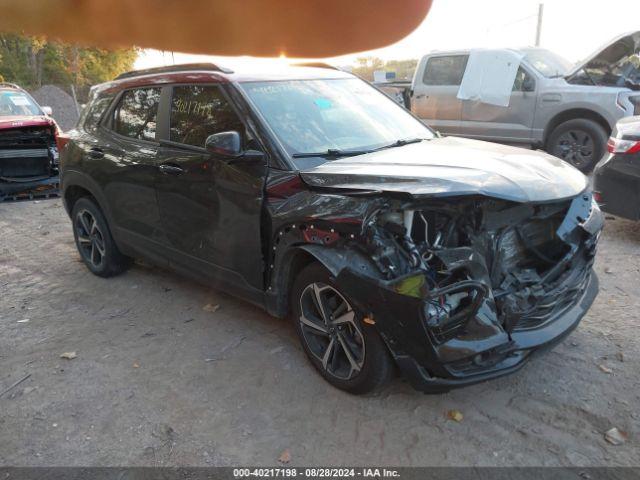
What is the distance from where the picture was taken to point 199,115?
12.8 ft

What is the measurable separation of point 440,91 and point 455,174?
25.8 ft

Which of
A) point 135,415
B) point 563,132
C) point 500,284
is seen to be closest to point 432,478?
point 500,284

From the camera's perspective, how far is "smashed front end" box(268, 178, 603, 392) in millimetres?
2586

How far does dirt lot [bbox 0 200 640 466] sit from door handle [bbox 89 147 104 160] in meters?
Answer: 1.34

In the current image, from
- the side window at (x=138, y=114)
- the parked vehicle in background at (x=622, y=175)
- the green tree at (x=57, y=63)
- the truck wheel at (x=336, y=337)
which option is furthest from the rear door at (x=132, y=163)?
the parked vehicle in background at (x=622, y=175)

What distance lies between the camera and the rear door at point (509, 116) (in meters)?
8.95

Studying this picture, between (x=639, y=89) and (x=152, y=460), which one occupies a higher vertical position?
(x=639, y=89)

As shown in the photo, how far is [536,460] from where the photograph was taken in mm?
2539

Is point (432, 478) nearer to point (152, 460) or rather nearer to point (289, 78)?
point (152, 460)

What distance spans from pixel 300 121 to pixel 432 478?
7.52 ft

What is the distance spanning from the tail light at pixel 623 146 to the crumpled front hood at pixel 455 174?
198 centimetres

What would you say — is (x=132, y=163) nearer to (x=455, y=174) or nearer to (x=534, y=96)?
(x=455, y=174)

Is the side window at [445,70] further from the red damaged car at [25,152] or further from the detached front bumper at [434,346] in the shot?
the detached front bumper at [434,346]

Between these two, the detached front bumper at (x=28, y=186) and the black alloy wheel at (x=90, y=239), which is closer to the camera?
the black alloy wheel at (x=90, y=239)
